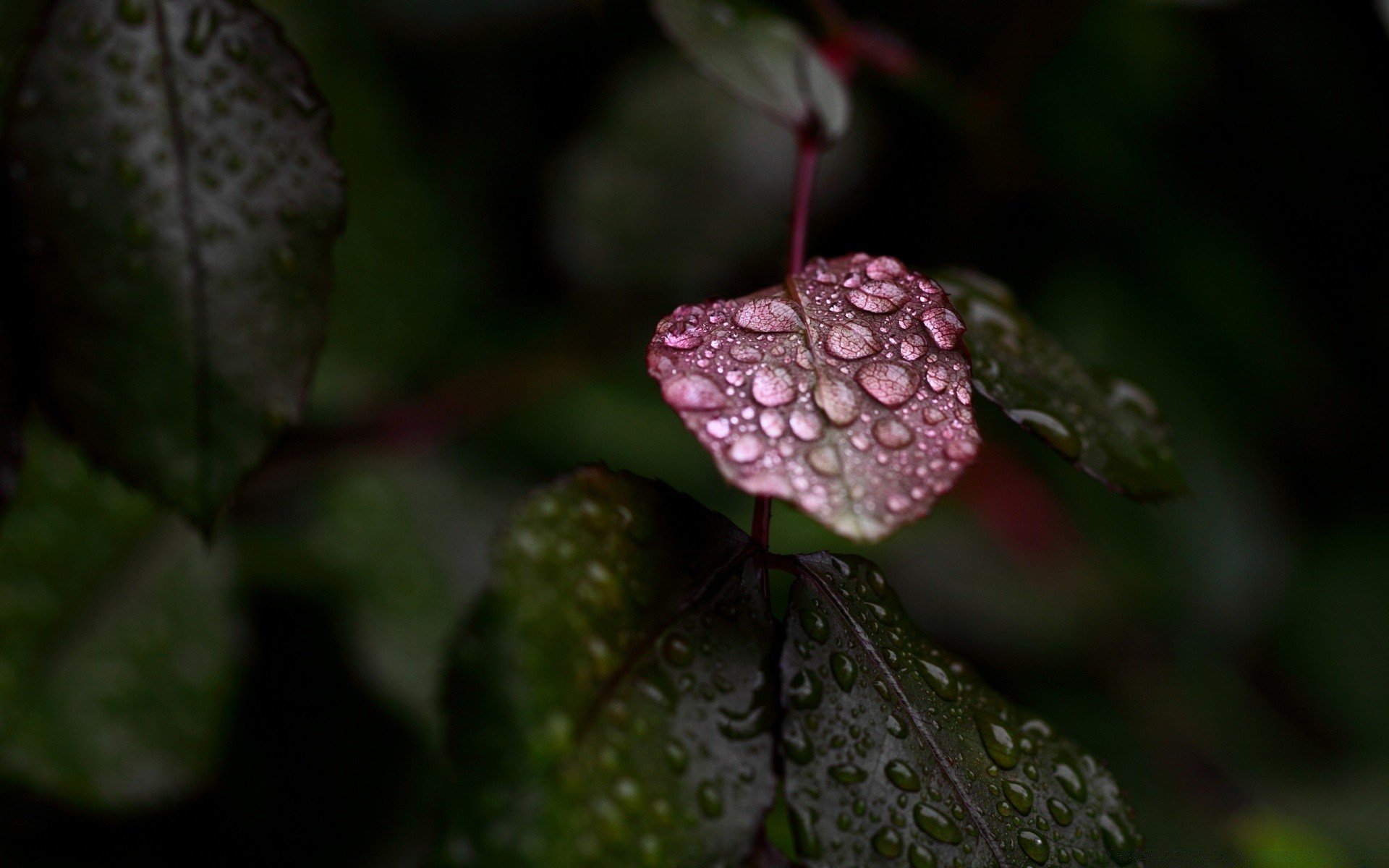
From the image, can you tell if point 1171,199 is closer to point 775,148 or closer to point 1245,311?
point 1245,311

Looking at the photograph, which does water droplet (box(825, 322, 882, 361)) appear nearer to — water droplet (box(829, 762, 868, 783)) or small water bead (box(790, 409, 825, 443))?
small water bead (box(790, 409, 825, 443))

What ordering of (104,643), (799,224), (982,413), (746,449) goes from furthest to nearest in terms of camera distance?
1. (982,413)
2. (104,643)
3. (799,224)
4. (746,449)

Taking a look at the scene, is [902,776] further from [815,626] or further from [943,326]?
[943,326]

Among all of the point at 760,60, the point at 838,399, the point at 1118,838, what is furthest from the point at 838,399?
the point at 760,60

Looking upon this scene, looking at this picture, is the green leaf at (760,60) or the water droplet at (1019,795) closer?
the water droplet at (1019,795)

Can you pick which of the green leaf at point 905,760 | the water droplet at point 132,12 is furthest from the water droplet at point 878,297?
the water droplet at point 132,12

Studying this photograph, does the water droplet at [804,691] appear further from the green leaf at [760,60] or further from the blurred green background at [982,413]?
the blurred green background at [982,413]

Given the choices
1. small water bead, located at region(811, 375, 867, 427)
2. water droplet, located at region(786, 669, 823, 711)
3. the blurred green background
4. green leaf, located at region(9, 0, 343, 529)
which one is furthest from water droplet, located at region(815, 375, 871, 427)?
the blurred green background

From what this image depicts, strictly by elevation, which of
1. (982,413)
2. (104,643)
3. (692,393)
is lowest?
(104,643)
